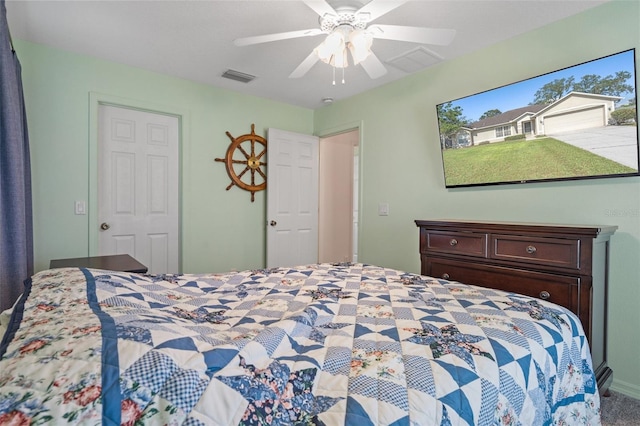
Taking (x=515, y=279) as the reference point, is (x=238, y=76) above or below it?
above

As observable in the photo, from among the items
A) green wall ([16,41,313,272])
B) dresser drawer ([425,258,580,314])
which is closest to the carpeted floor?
dresser drawer ([425,258,580,314])

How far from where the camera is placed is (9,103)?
6.79 ft

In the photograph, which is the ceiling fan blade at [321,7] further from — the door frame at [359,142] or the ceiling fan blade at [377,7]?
the door frame at [359,142]

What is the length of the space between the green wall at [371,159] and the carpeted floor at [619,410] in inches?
3.3

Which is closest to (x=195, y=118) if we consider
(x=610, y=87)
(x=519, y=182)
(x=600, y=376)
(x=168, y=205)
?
(x=168, y=205)

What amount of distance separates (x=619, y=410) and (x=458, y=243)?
1.31 metres

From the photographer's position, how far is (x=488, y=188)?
112 inches

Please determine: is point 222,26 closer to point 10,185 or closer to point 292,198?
point 10,185

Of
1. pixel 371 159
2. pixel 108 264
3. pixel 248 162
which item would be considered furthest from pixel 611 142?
pixel 108 264

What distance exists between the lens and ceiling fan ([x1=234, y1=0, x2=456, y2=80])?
1858 millimetres

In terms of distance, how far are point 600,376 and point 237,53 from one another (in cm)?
351

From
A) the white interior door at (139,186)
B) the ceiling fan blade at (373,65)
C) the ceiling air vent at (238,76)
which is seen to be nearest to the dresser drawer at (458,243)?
the ceiling fan blade at (373,65)

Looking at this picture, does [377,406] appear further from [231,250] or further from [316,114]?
[316,114]

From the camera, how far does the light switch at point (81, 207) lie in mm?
2990
